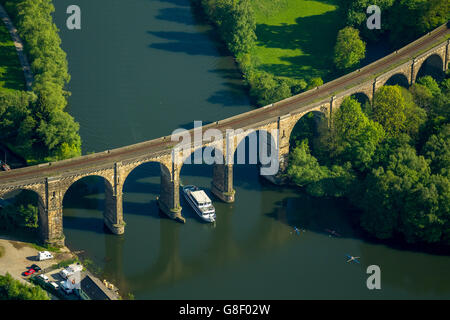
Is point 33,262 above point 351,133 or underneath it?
underneath

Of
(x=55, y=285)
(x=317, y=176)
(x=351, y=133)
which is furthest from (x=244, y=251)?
(x=55, y=285)

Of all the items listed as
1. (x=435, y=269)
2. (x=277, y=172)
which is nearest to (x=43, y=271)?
(x=277, y=172)

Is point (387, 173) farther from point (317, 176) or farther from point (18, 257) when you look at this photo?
point (18, 257)

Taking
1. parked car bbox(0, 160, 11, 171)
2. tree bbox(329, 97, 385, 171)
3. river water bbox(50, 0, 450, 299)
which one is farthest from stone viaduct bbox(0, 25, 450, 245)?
parked car bbox(0, 160, 11, 171)

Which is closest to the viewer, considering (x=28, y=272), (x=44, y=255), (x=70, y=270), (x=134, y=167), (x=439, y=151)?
(x=28, y=272)

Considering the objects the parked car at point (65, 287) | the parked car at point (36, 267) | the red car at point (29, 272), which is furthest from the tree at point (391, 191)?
the red car at point (29, 272)

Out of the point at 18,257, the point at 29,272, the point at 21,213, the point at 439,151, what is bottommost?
the point at 29,272

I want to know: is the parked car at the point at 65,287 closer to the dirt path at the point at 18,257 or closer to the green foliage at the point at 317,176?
the dirt path at the point at 18,257
